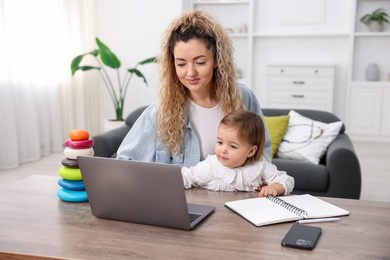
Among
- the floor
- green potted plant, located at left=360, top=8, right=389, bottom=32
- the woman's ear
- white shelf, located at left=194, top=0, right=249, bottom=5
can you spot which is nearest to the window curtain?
the floor

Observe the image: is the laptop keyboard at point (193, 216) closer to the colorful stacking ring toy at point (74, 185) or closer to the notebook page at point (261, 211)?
the notebook page at point (261, 211)

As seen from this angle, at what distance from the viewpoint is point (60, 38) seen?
16.5 ft

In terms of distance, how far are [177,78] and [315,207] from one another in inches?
28.7

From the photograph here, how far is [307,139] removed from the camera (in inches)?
122

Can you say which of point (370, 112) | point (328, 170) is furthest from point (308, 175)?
point (370, 112)

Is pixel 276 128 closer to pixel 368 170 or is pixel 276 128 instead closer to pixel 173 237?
pixel 368 170

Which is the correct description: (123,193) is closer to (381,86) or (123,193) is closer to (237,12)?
(381,86)

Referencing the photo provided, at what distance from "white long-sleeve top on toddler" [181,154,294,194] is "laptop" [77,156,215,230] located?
28cm

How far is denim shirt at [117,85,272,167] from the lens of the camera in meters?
1.67

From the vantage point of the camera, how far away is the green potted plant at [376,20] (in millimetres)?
5664

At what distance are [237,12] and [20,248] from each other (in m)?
5.76

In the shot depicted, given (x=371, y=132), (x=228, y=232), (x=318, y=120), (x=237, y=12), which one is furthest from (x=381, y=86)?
(x=228, y=232)

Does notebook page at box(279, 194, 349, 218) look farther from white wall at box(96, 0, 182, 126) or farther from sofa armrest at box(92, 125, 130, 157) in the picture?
white wall at box(96, 0, 182, 126)

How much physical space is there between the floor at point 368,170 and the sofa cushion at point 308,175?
0.84 m
